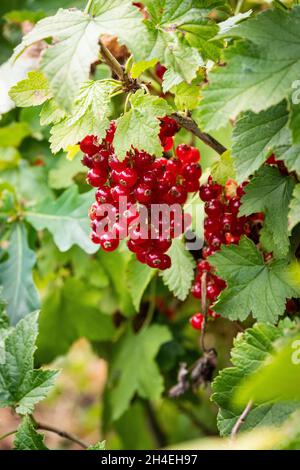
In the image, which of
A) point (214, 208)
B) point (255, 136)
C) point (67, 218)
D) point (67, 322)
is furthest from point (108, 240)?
point (67, 322)

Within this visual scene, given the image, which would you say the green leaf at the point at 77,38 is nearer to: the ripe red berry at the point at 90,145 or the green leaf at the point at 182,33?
the green leaf at the point at 182,33

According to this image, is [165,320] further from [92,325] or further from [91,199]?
[91,199]

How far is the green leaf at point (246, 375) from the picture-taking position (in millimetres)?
799

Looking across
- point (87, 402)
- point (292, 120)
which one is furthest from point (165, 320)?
point (87, 402)

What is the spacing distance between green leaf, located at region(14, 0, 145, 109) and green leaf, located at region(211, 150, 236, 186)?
24 cm

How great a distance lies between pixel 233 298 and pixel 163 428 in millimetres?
1387

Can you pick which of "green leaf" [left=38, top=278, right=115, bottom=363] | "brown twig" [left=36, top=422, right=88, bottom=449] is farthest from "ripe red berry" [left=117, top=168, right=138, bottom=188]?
"green leaf" [left=38, top=278, right=115, bottom=363]

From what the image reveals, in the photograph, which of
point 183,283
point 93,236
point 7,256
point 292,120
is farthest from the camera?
point 7,256

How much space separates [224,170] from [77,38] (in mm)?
295

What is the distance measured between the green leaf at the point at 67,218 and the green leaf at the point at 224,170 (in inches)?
14.4

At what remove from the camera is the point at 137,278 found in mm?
1232

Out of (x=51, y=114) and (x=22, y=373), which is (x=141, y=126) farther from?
(x=22, y=373)

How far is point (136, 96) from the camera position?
84 centimetres

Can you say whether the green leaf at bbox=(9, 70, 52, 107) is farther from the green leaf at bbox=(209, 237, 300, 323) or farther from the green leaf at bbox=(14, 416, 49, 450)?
the green leaf at bbox=(14, 416, 49, 450)
